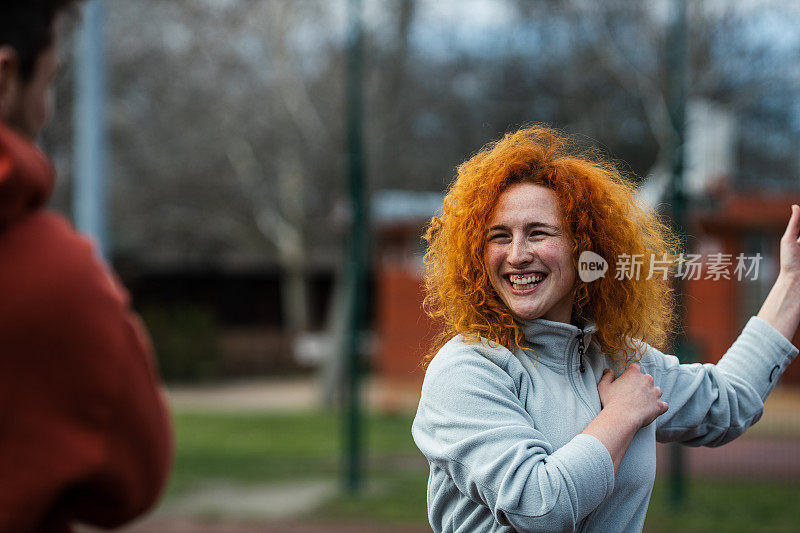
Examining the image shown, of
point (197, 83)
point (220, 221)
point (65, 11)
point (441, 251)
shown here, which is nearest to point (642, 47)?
point (441, 251)

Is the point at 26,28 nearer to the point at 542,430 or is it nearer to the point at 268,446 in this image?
the point at 542,430

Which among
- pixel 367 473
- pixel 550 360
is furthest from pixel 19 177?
pixel 367 473

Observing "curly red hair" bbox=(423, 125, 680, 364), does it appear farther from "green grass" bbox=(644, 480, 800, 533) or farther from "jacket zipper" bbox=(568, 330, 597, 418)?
"green grass" bbox=(644, 480, 800, 533)

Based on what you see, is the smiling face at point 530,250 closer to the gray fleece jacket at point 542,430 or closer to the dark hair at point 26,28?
the gray fleece jacket at point 542,430

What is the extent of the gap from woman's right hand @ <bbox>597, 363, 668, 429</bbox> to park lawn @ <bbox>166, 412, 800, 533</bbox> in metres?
4.98

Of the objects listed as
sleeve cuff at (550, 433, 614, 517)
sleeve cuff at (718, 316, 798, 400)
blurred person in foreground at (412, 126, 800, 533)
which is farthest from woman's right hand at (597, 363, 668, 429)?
sleeve cuff at (718, 316, 798, 400)

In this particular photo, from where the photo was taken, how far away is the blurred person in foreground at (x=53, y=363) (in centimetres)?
115

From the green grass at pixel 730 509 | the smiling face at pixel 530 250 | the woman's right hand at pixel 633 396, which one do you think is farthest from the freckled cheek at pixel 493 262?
the green grass at pixel 730 509

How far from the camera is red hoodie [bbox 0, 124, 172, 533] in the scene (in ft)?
3.78

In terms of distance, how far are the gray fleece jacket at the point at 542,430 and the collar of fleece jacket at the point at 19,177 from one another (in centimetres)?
81

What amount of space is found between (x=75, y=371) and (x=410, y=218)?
13418 millimetres

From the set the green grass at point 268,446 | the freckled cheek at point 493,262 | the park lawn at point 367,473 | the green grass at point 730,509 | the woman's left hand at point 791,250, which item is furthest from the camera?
the green grass at point 268,446

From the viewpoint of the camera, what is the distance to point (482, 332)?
1798 mm

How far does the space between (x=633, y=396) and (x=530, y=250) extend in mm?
319
